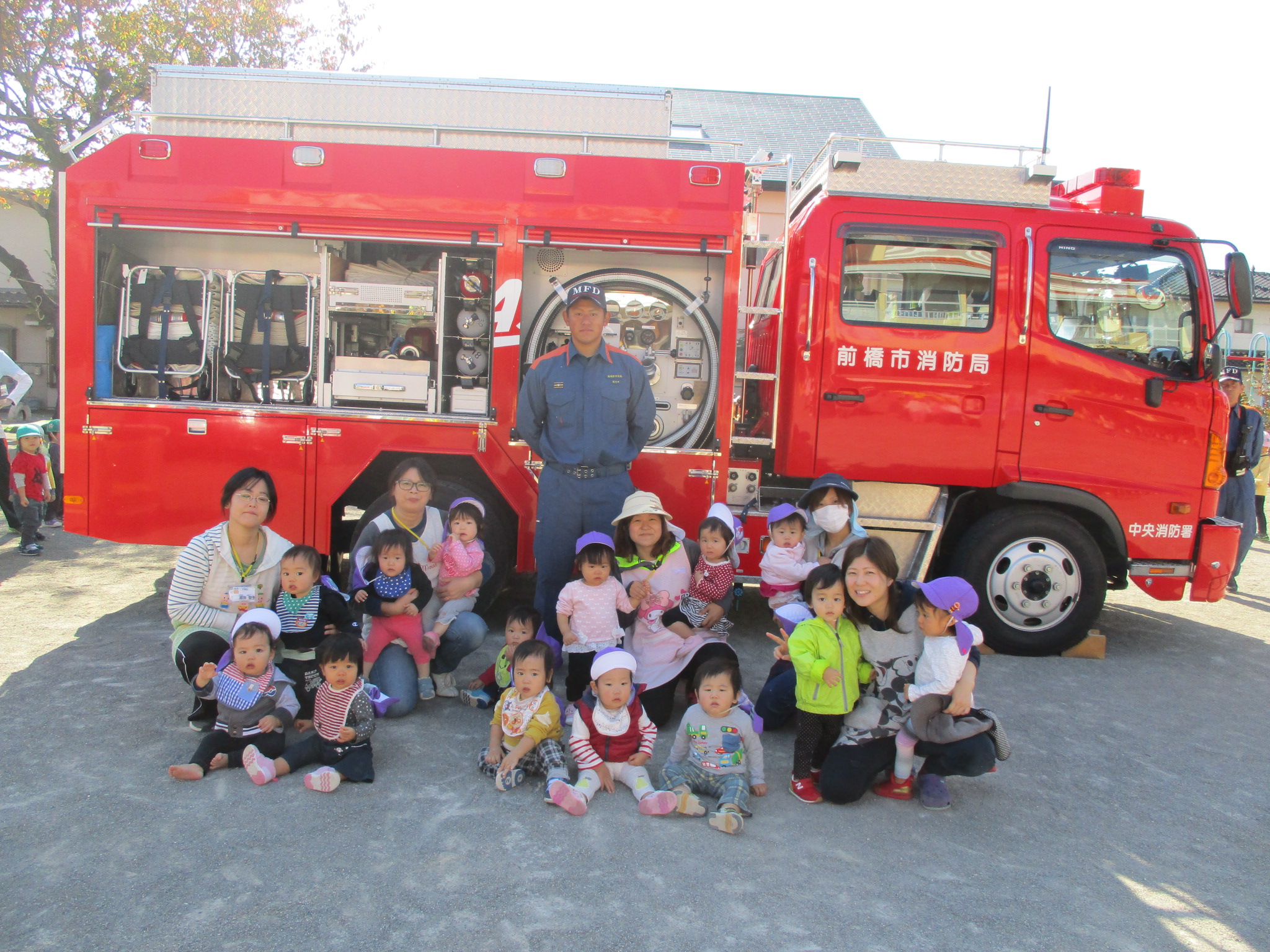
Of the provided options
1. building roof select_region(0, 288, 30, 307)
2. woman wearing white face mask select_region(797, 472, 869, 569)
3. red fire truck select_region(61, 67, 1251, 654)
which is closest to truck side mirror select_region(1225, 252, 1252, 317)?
red fire truck select_region(61, 67, 1251, 654)

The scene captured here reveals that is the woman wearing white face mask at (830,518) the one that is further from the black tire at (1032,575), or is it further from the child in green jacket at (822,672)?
the black tire at (1032,575)

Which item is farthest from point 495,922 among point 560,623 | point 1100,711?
point 1100,711

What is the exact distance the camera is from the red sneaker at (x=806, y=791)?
138 inches

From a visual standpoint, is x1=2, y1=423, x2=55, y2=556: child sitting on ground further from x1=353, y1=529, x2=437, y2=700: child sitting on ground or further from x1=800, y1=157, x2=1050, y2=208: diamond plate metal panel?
x1=800, y1=157, x2=1050, y2=208: diamond plate metal panel

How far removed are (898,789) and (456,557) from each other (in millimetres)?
2416

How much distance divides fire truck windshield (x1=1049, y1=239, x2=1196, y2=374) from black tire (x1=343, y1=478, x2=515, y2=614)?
3.48m

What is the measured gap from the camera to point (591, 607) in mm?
4191

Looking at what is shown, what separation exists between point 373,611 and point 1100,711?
148 inches

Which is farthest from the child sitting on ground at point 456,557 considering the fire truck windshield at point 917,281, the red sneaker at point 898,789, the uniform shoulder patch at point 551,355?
the fire truck windshield at point 917,281

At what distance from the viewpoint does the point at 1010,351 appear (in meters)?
5.27

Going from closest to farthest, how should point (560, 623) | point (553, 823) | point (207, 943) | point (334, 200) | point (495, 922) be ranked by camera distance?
point (207, 943)
point (495, 922)
point (553, 823)
point (560, 623)
point (334, 200)

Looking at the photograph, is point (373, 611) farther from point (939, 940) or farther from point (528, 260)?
point (939, 940)

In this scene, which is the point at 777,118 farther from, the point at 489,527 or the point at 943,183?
the point at 489,527

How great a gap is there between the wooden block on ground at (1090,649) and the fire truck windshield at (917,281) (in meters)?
2.09
